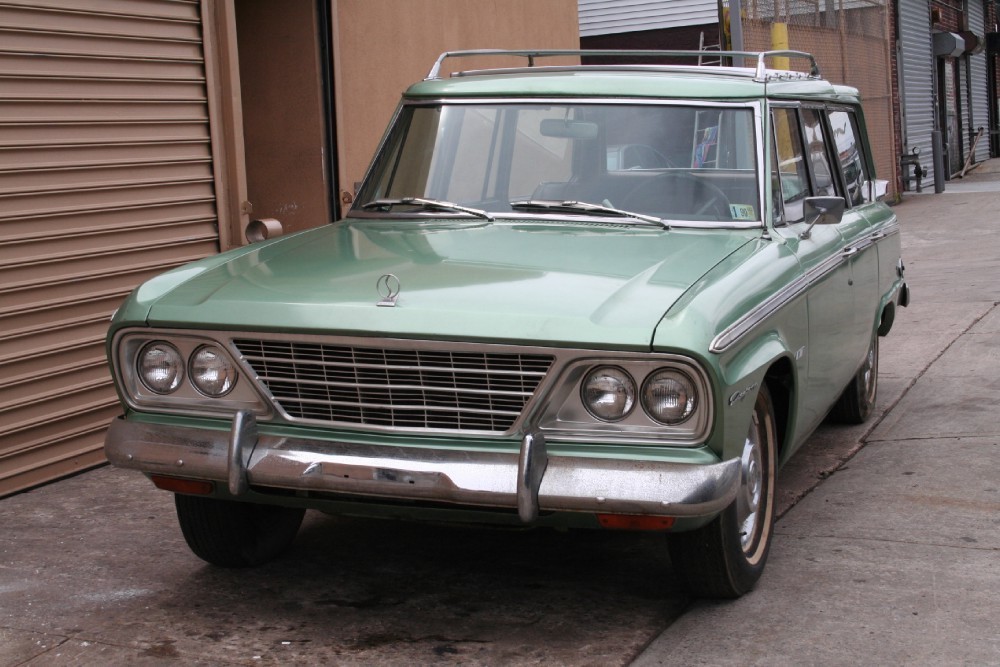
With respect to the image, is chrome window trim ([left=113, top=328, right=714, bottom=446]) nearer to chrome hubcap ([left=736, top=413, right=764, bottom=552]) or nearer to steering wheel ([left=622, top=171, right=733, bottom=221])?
chrome hubcap ([left=736, top=413, right=764, bottom=552])

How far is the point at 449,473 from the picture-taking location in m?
3.80

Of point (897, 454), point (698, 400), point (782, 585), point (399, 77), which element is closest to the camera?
point (698, 400)

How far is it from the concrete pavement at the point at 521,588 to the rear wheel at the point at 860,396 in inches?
18.3

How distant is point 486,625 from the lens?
4.26 metres

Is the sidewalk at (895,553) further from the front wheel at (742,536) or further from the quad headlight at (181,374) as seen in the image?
the quad headlight at (181,374)

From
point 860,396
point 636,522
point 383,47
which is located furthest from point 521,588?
point 383,47

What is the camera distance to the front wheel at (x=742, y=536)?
416cm

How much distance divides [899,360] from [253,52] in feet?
16.4

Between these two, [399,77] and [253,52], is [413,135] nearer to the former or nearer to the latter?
[253,52]

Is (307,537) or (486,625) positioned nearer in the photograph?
(486,625)

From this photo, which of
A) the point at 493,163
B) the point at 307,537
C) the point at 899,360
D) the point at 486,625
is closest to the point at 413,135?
the point at 493,163

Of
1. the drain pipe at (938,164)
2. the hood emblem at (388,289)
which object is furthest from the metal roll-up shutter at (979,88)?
the hood emblem at (388,289)

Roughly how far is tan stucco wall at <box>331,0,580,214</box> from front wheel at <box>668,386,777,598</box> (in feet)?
17.3

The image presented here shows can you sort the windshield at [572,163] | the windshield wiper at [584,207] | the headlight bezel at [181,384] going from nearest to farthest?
the headlight bezel at [181,384]
the windshield wiper at [584,207]
the windshield at [572,163]
